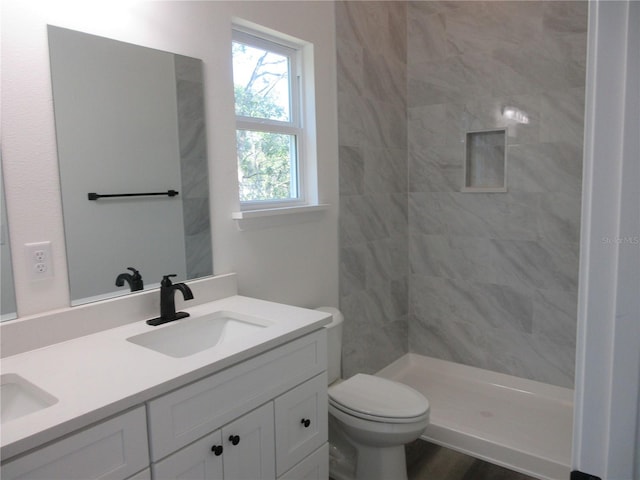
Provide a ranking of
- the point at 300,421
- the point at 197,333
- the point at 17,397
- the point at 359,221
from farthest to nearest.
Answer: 1. the point at 359,221
2. the point at 197,333
3. the point at 300,421
4. the point at 17,397

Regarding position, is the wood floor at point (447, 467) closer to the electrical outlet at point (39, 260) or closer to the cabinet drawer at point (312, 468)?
the cabinet drawer at point (312, 468)

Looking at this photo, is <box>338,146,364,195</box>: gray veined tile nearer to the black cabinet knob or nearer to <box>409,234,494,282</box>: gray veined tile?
<box>409,234,494,282</box>: gray veined tile

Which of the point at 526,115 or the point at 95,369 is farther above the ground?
the point at 526,115

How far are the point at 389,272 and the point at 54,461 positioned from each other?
2.37 metres

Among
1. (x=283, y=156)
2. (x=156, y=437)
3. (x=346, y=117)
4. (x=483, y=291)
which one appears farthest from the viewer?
(x=483, y=291)

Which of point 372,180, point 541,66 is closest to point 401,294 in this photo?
point 372,180

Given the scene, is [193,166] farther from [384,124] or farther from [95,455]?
[384,124]

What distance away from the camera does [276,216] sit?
2215 millimetres

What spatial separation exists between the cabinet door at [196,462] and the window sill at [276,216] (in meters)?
0.98

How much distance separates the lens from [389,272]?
10.1 feet

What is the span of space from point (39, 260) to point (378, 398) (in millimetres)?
1460

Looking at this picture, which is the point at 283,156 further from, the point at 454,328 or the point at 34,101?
the point at 454,328

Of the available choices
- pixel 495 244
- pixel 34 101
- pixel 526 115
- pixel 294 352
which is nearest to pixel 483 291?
pixel 495 244

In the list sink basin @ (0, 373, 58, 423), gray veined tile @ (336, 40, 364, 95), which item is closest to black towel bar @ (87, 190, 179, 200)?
Result: sink basin @ (0, 373, 58, 423)
